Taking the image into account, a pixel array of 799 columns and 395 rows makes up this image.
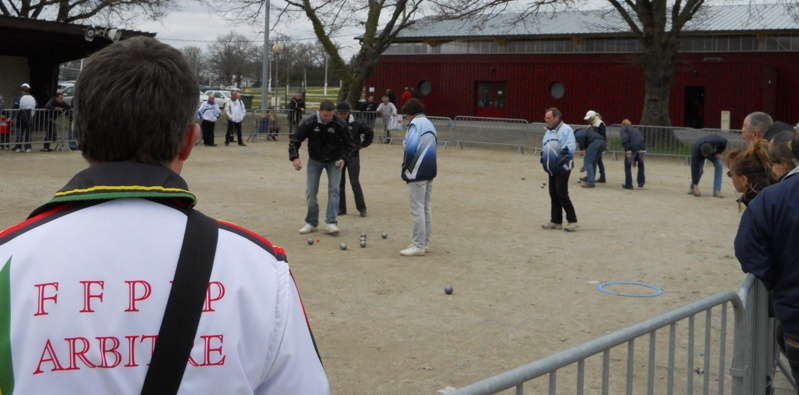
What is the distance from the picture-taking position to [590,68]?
39156 mm

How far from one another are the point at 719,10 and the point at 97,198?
4065cm

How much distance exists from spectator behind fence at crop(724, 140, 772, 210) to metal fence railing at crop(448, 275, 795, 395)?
39.0 inches

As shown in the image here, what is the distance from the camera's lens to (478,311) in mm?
7910

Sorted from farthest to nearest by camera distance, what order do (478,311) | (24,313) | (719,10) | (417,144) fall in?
(719,10), (417,144), (478,311), (24,313)

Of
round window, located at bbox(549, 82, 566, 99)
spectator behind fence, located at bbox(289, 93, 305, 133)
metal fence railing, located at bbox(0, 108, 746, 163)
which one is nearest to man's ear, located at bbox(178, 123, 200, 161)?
metal fence railing, located at bbox(0, 108, 746, 163)

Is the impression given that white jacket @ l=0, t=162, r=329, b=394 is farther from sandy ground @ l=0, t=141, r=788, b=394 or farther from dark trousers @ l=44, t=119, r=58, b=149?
dark trousers @ l=44, t=119, r=58, b=149

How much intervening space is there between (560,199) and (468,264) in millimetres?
3001

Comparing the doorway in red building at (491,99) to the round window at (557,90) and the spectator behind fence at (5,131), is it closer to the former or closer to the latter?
the round window at (557,90)

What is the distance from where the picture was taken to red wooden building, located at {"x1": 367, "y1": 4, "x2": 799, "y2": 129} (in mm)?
35469

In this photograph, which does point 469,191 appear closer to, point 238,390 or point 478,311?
point 478,311

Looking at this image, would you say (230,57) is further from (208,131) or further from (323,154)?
(323,154)

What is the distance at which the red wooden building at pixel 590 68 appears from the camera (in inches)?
1396

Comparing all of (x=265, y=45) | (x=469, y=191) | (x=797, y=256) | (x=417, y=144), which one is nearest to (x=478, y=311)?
(x=417, y=144)

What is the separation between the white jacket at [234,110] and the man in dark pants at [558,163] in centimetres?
1585
